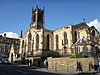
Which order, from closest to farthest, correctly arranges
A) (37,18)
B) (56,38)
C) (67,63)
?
(67,63) < (56,38) < (37,18)

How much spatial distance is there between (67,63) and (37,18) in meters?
52.7

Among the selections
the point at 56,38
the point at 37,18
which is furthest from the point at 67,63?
the point at 37,18

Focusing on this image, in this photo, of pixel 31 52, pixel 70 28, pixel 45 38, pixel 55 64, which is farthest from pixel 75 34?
pixel 55 64

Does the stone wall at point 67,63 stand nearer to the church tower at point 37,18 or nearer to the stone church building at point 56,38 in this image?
the stone church building at point 56,38

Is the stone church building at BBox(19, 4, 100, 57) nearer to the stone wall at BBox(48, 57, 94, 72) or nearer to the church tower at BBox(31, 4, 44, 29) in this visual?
the church tower at BBox(31, 4, 44, 29)

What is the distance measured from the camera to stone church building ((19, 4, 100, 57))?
66.9 meters

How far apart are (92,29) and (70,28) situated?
24.4 ft

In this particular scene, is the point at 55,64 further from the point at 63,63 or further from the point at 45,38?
the point at 45,38

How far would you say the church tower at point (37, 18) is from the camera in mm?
89056

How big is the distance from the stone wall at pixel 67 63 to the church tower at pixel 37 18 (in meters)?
47.7

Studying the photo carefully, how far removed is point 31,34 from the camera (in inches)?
3337

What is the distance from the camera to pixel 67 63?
38.5 metres

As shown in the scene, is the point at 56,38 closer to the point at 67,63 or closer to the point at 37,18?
the point at 37,18

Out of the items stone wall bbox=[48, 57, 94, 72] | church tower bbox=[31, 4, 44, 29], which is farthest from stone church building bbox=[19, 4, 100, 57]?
stone wall bbox=[48, 57, 94, 72]
